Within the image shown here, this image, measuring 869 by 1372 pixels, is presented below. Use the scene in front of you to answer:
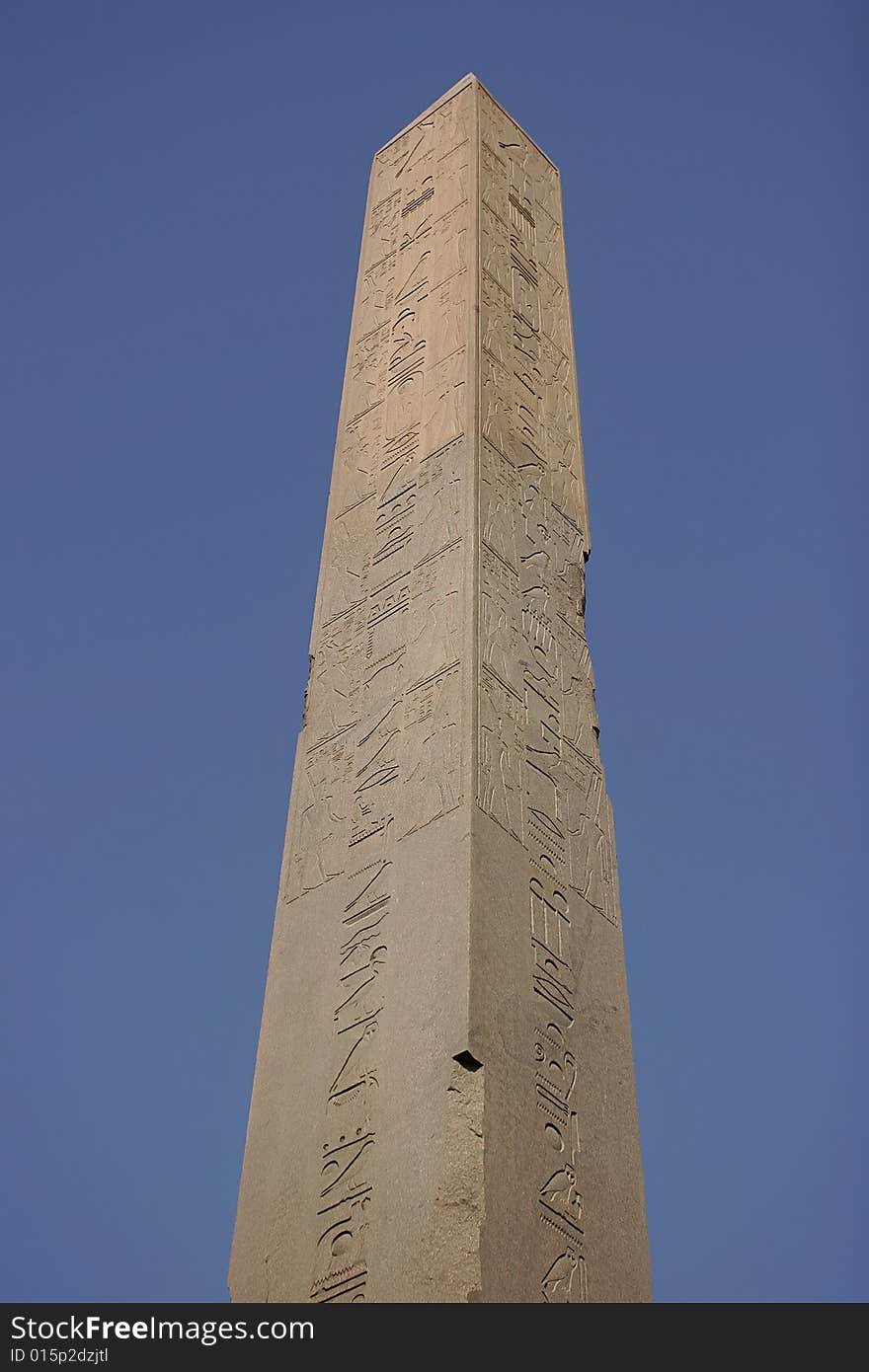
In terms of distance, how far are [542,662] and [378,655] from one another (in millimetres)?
528

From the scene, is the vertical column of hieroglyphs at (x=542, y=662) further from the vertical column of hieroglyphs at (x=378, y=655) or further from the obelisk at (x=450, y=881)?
the vertical column of hieroglyphs at (x=378, y=655)

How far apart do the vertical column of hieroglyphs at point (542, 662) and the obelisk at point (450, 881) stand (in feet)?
0.04

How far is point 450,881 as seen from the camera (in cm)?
536

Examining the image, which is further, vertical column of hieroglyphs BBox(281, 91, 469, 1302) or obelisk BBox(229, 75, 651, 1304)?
vertical column of hieroglyphs BBox(281, 91, 469, 1302)

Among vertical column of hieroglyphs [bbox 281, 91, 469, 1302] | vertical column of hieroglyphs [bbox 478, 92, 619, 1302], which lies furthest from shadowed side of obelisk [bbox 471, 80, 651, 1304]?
vertical column of hieroglyphs [bbox 281, 91, 469, 1302]

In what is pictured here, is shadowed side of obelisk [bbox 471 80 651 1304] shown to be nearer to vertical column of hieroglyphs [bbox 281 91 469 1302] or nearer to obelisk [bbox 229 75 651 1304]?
obelisk [bbox 229 75 651 1304]

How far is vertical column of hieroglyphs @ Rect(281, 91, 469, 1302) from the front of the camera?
16.9 feet

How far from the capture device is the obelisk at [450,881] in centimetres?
485

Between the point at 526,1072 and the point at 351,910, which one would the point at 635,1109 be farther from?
the point at 351,910

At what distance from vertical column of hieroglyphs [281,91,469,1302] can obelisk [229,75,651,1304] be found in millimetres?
12

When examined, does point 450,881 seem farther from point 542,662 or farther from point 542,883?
point 542,662

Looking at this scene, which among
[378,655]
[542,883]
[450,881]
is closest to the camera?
[450,881]

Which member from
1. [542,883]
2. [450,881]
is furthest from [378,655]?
[450,881]

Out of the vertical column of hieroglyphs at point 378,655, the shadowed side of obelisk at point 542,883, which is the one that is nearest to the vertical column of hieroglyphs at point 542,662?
the shadowed side of obelisk at point 542,883
